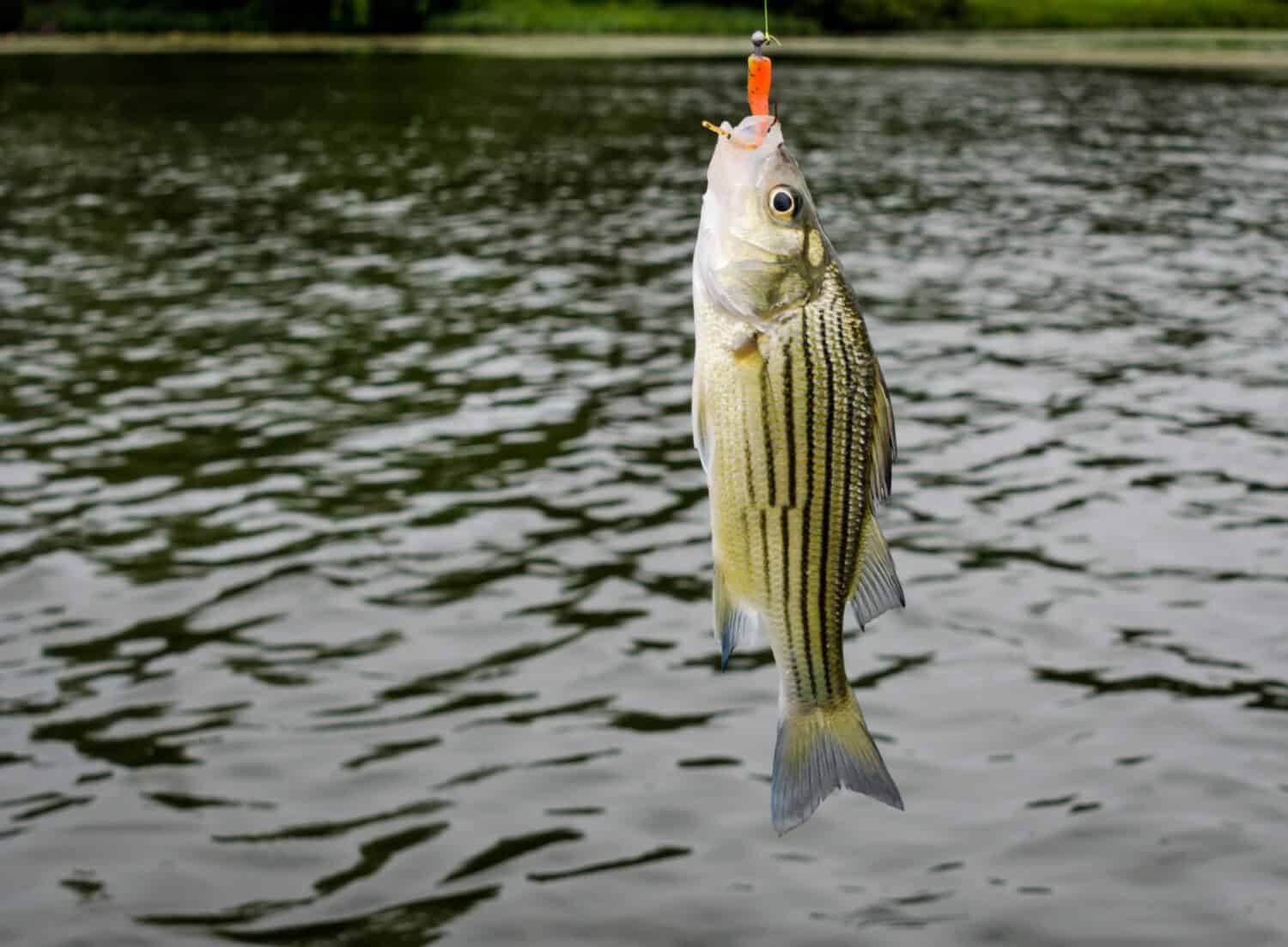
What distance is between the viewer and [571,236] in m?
26.7

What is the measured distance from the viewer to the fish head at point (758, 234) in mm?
3756

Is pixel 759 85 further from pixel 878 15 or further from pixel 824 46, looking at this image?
pixel 878 15

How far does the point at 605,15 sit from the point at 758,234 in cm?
8498

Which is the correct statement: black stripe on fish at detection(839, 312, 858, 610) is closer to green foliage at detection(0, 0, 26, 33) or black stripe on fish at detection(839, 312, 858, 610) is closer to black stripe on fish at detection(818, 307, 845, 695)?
black stripe on fish at detection(818, 307, 845, 695)

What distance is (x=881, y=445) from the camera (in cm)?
396

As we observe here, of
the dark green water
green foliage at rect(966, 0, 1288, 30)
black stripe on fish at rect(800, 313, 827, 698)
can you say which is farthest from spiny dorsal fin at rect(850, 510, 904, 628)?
green foliage at rect(966, 0, 1288, 30)

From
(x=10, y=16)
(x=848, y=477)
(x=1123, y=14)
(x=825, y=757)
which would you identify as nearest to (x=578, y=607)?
(x=825, y=757)

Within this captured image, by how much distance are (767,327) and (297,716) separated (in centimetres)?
673

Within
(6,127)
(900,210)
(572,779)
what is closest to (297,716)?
(572,779)

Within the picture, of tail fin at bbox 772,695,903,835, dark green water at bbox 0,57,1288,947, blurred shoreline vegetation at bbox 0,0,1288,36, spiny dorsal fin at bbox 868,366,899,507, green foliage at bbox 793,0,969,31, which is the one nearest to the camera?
spiny dorsal fin at bbox 868,366,899,507

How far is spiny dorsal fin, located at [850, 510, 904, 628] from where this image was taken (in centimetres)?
412

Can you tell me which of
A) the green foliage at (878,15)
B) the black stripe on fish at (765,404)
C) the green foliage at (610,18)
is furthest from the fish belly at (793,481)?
the green foliage at (878,15)

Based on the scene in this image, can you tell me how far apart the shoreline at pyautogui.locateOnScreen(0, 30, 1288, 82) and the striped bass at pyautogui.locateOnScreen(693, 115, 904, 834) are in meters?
62.2

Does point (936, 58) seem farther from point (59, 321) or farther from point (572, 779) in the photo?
point (572, 779)
